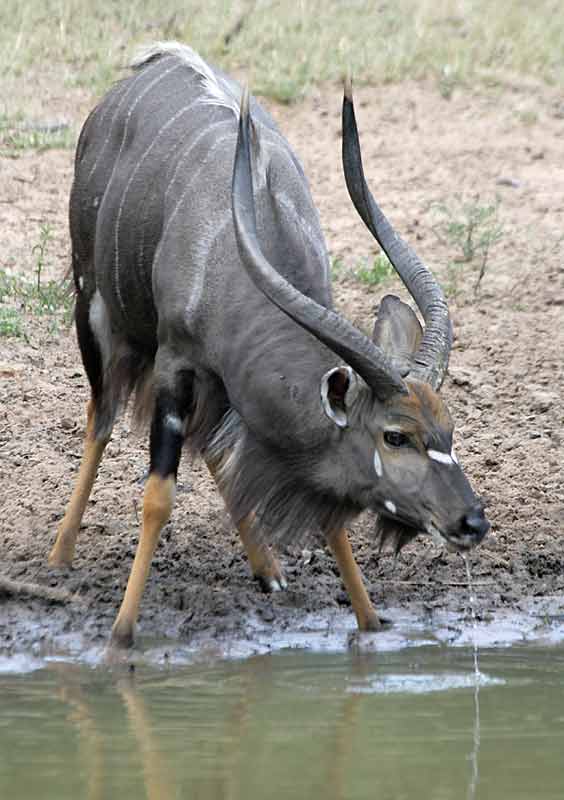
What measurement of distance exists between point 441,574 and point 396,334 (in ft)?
3.91

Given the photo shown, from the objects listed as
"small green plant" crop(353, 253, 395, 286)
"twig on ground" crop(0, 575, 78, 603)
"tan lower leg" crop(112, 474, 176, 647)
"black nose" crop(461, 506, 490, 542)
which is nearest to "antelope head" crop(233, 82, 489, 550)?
"black nose" crop(461, 506, 490, 542)

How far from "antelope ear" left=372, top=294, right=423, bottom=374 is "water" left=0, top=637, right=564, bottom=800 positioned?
0.92 metres

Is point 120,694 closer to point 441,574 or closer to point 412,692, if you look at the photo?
point 412,692

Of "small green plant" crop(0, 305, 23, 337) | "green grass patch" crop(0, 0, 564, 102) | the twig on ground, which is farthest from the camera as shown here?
"green grass patch" crop(0, 0, 564, 102)

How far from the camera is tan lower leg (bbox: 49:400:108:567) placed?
553 cm

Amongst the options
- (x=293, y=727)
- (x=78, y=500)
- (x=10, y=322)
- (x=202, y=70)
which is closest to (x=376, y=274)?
(x=10, y=322)

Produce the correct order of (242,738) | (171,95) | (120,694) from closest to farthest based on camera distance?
(242,738), (120,694), (171,95)

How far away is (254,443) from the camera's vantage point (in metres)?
4.76

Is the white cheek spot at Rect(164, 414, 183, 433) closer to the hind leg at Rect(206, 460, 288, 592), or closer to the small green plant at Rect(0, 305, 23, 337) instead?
the hind leg at Rect(206, 460, 288, 592)

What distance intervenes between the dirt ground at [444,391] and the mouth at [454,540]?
0.98 meters

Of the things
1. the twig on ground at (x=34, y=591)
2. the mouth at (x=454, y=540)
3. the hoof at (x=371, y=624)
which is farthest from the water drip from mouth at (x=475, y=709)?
the twig on ground at (x=34, y=591)

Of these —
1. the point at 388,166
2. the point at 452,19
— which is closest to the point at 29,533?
the point at 388,166

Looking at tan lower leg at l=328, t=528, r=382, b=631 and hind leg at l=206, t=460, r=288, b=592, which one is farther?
hind leg at l=206, t=460, r=288, b=592

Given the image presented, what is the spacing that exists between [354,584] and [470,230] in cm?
285
